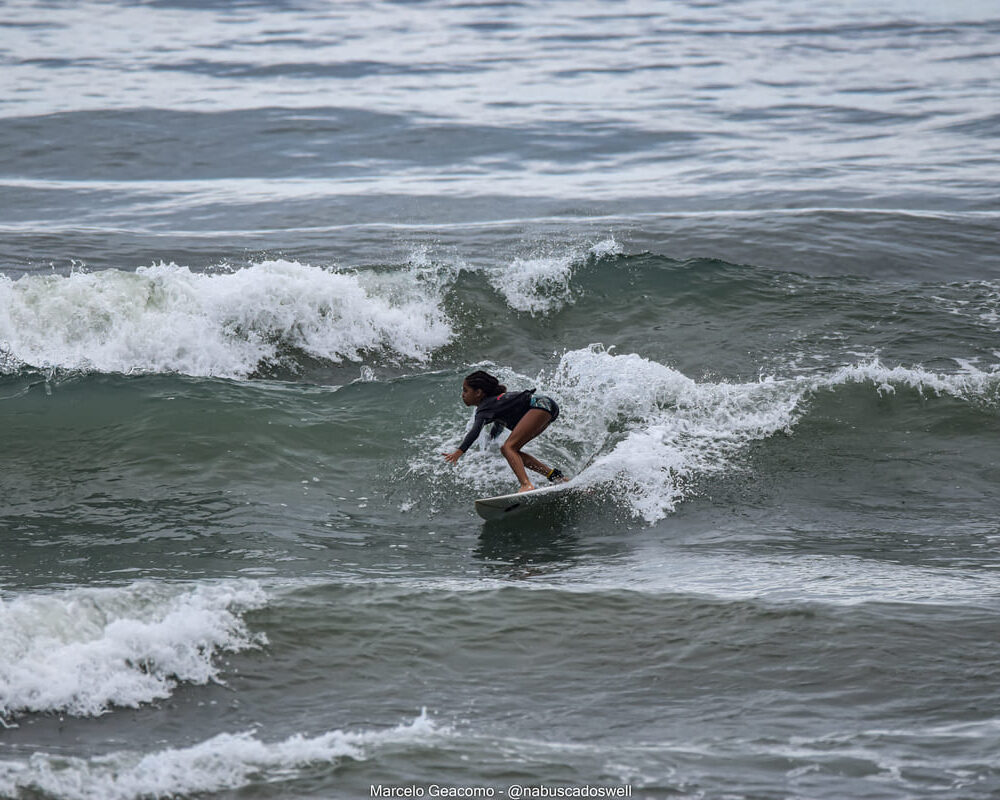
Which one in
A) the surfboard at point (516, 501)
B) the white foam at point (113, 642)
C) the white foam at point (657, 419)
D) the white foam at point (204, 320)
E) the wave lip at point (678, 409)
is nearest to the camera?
the white foam at point (113, 642)

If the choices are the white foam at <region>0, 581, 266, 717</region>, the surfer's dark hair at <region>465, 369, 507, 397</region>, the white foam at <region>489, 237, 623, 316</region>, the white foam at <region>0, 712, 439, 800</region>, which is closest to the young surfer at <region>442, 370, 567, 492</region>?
the surfer's dark hair at <region>465, 369, 507, 397</region>

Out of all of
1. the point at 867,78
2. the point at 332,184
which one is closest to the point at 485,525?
the point at 332,184

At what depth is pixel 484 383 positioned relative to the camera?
1005 centimetres

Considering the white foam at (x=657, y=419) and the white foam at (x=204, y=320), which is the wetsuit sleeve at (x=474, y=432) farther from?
the white foam at (x=204, y=320)

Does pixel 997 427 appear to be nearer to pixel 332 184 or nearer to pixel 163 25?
pixel 332 184

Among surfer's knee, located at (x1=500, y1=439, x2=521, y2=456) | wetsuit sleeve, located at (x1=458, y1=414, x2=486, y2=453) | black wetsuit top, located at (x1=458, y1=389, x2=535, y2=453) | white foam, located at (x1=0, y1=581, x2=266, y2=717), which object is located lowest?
white foam, located at (x1=0, y1=581, x2=266, y2=717)

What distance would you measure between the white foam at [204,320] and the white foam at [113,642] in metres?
7.00

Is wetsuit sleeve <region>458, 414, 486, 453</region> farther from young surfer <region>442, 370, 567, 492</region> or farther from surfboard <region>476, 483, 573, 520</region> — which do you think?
surfboard <region>476, 483, 573, 520</region>

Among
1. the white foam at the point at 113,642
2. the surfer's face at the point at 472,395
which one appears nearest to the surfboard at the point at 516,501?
the surfer's face at the point at 472,395

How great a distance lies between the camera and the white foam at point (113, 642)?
660cm

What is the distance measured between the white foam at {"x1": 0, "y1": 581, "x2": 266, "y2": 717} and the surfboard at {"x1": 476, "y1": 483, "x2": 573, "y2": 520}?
2.49m

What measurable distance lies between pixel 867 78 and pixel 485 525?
33.5m

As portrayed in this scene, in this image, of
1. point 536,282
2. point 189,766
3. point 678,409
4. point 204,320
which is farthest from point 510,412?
point 536,282

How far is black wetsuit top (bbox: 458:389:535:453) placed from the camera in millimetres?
9992
